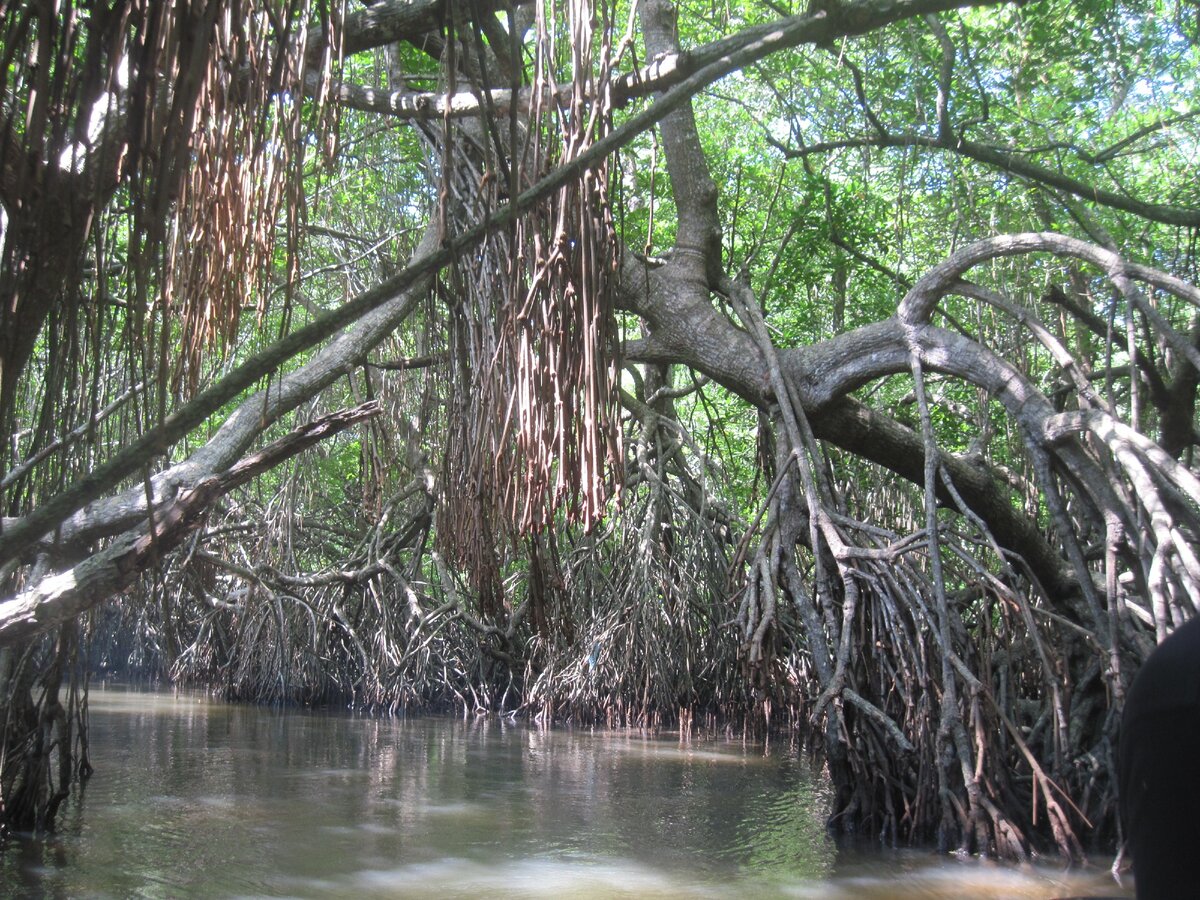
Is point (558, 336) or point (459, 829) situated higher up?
point (558, 336)

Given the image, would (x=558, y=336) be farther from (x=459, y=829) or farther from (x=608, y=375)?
(x=459, y=829)

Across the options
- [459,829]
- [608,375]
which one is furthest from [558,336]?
[459,829]

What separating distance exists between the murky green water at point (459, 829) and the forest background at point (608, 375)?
0.36 metres

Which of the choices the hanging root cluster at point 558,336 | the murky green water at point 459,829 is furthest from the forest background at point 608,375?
the murky green water at point 459,829

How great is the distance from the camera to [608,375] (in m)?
1.92

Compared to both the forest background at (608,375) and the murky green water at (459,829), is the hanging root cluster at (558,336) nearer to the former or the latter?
the forest background at (608,375)

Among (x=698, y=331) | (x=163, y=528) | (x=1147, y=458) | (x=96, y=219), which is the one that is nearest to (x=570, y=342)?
(x=96, y=219)

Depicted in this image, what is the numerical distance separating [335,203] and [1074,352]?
5393 mm

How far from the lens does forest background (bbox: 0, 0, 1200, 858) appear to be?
4.78ft

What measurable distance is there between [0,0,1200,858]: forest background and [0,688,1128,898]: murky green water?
1.19 feet

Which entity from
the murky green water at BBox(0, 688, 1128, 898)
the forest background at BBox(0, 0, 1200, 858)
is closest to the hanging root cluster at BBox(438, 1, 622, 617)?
the forest background at BBox(0, 0, 1200, 858)

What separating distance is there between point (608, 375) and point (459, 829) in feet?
10.8

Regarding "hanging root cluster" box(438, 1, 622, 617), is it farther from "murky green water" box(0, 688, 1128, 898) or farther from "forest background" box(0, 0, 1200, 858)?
"murky green water" box(0, 688, 1128, 898)

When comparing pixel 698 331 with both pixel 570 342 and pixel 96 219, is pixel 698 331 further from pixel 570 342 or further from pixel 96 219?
pixel 96 219
